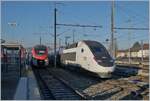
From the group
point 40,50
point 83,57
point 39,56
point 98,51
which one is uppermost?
point 40,50

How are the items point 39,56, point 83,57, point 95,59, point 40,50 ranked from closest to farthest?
point 95,59
point 83,57
point 39,56
point 40,50

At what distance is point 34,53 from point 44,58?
4.26 ft

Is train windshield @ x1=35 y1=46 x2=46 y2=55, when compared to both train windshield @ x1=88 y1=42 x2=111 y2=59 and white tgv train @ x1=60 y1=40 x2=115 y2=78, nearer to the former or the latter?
white tgv train @ x1=60 y1=40 x2=115 y2=78

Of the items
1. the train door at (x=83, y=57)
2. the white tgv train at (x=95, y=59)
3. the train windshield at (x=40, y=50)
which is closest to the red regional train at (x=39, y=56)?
the train windshield at (x=40, y=50)

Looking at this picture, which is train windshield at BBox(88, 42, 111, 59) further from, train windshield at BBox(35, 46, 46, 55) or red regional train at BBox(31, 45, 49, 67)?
train windshield at BBox(35, 46, 46, 55)

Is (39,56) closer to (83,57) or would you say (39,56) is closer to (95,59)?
(83,57)

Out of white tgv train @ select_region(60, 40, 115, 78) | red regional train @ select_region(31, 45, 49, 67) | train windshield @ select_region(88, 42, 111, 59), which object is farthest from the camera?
red regional train @ select_region(31, 45, 49, 67)

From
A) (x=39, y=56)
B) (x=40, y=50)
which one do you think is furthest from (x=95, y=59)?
(x=40, y=50)

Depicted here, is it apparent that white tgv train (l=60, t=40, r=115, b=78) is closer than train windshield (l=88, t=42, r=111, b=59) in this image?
Yes

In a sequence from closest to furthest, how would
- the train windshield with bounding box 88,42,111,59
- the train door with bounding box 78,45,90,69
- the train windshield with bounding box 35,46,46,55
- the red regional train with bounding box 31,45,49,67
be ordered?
the train windshield with bounding box 88,42,111,59 < the train door with bounding box 78,45,90,69 < the red regional train with bounding box 31,45,49,67 < the train windshield with bounding box 35,46,46,55

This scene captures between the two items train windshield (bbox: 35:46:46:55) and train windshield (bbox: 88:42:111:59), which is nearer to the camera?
train windshield (bbox: 88:42:111:59)

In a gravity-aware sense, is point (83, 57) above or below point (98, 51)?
below

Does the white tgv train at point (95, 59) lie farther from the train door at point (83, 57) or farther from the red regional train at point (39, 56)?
the red regional train at point (39, 56)

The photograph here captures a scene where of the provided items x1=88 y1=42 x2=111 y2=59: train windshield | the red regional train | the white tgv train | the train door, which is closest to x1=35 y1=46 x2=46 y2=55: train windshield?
the red regional train
